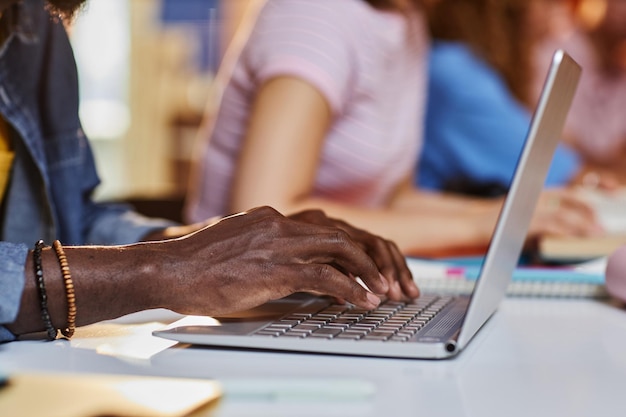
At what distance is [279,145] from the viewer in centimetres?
121

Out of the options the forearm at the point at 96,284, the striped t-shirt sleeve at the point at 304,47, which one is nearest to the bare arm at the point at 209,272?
the forearm at the point at 96,284

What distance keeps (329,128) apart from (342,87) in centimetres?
10

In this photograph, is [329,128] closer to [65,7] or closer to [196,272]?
[65,7]

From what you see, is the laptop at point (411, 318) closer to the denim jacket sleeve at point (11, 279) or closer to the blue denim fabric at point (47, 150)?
the denim jacket sleeve at point (11, 279)

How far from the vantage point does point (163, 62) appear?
4754 mm

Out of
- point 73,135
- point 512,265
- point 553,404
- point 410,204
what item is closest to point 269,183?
point 73,135

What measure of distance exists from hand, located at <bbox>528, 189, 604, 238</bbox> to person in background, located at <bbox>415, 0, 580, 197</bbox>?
0.61 m

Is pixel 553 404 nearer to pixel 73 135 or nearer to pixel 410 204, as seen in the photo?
pixel 73 135

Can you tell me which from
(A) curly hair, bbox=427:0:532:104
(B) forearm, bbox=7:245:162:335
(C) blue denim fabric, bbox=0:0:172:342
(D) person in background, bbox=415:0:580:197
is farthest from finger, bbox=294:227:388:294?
(A) curly hair, bbox=427:0:532:104

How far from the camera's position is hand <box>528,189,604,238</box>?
48.8 inches

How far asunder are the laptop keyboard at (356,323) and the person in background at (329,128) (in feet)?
1.29

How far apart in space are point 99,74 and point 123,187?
99 centimetres

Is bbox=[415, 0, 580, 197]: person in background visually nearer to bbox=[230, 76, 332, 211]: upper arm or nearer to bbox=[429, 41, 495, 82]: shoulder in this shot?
bbox=[429, 41, 495, 82]: shoulder

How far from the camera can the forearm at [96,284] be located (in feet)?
2.17
